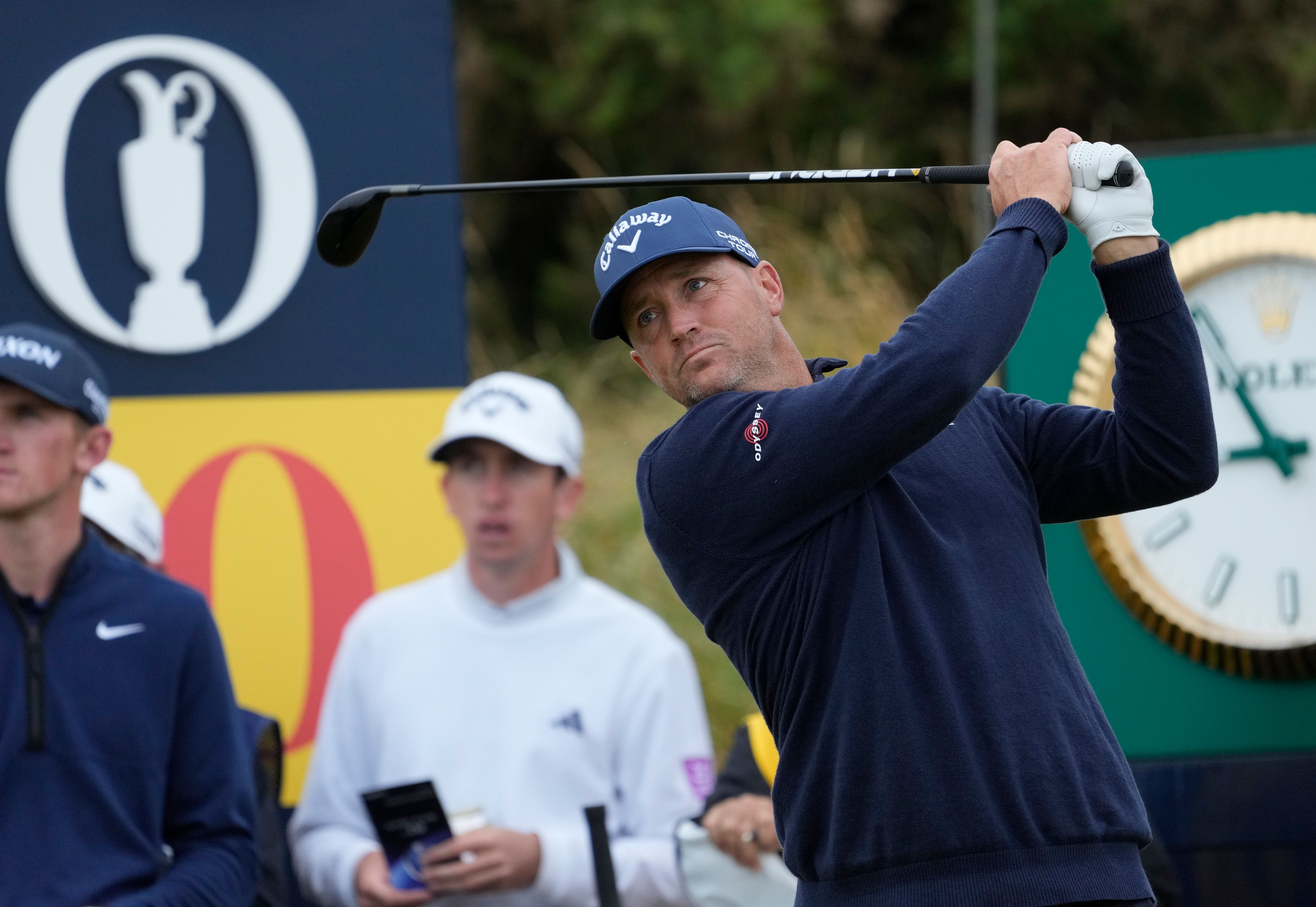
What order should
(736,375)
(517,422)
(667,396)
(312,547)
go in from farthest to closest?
(667,396)
(312,547)
(517,422)
(736,375)

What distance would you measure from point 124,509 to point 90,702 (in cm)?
89

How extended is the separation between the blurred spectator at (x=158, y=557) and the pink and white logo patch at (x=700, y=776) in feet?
3.34

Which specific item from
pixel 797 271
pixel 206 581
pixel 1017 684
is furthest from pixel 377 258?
pixel 797 271

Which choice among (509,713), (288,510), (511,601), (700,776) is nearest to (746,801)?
(700,776)

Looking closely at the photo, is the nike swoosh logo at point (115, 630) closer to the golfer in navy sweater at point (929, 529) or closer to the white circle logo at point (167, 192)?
the white circle logo at point (167, 192)

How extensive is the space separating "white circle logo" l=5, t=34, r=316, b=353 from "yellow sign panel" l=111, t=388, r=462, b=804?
0.23 m

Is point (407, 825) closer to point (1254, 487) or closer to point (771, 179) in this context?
point (771, 179)

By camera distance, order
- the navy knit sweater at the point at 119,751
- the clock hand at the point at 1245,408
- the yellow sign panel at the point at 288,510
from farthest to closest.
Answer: the yellow sign panel at the point at 288,510, the clock hand at the point at 1245,408, the navy knit sweater at the point at 119,751

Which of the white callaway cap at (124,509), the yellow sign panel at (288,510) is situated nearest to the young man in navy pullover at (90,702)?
the white callaway cap at (124,509)

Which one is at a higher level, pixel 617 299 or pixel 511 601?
pixel 617 299

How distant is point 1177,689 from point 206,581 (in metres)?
2.52

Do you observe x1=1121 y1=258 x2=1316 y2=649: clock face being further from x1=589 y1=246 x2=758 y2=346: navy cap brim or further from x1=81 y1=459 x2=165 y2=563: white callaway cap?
x1=81 y1=459 x2=165 y2=563: white callaway cap

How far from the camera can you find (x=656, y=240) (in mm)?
2406

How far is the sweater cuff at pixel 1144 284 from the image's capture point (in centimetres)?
224
